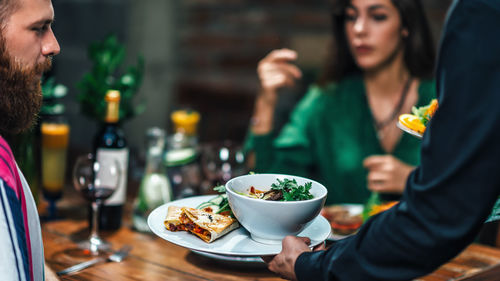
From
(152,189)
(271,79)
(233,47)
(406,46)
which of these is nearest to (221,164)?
(152,189)

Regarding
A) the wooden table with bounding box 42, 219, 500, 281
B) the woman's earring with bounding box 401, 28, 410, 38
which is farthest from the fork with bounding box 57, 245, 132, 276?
the woman's earring with bounding box 401, 28, 410, 38

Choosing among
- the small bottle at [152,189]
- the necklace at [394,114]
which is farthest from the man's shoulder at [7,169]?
the necklace at [394,114]

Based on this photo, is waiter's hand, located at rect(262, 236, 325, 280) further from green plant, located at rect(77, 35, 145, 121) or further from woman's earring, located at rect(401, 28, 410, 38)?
woman's earring, located at rect(401, 28, 410, 38)

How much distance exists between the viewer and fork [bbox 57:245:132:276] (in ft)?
3.46

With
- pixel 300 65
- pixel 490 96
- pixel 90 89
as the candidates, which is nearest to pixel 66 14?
pixel 300 65

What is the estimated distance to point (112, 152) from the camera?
1282 millimetres

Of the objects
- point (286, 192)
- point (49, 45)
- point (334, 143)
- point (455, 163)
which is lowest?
point (334, 143)

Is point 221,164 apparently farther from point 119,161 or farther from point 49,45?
point 49,45

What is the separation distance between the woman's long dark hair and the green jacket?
0.14ft

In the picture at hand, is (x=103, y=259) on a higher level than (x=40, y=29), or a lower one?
lower

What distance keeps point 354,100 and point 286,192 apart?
1270mm

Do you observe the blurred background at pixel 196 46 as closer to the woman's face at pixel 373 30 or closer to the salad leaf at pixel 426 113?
the woman's face at pixel 373 30

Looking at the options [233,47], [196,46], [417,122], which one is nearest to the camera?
[417,122]

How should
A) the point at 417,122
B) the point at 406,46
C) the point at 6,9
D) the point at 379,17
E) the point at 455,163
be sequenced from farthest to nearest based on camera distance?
the point at 406,46 → the point at 379,17 → the point at 417,122 → the point at 6,9 → the point at 455,163
